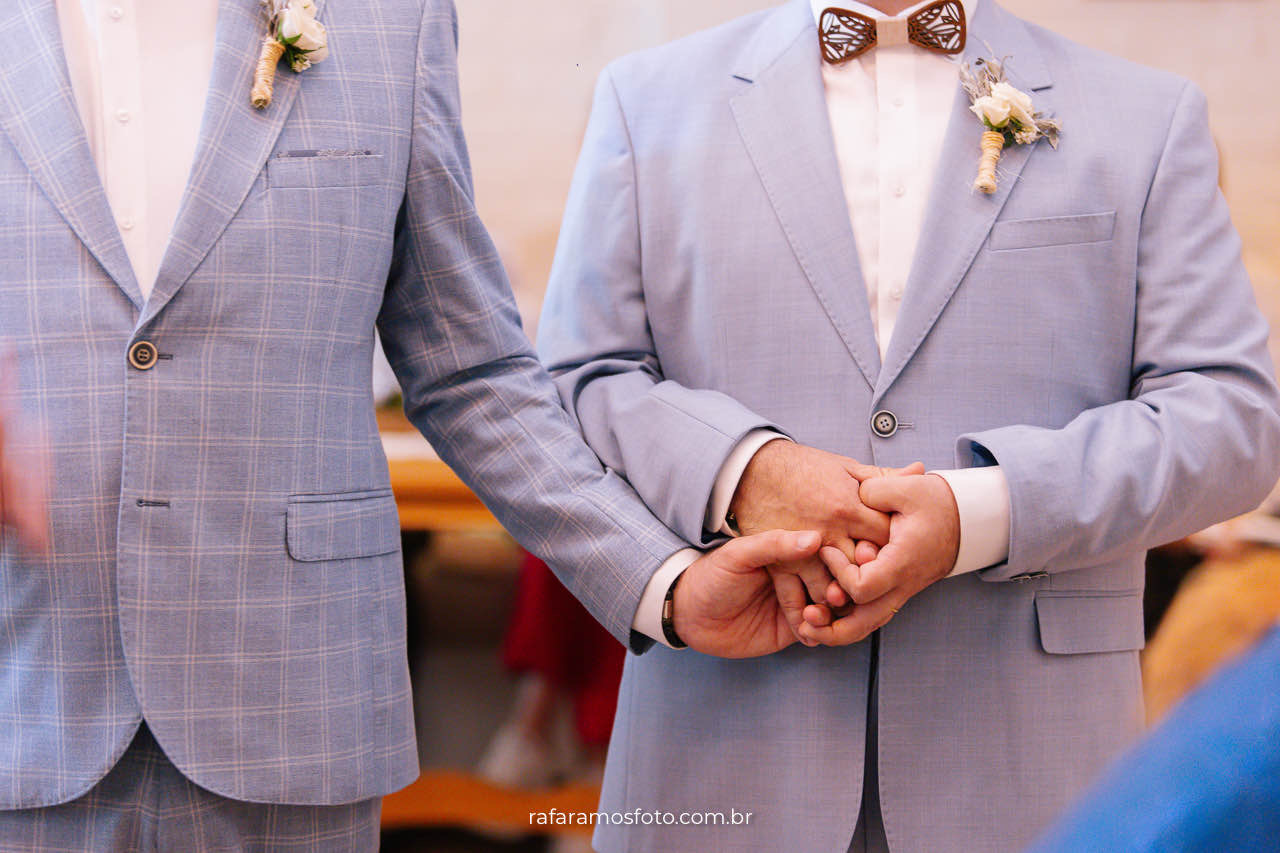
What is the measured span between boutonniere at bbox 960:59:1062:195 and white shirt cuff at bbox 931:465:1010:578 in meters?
0.34

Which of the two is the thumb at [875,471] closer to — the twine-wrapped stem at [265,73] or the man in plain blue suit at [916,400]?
the man in plain blue suit at [916,400]

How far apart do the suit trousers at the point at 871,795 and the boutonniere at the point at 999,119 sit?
21.5 inches

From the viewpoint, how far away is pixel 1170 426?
1312 millimetres

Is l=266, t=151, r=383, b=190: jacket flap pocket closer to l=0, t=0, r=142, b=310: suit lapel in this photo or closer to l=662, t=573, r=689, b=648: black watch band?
l=0, t=0, r=142, b=310: suit lapel

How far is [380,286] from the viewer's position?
4.06 ft

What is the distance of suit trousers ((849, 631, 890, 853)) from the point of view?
137cm

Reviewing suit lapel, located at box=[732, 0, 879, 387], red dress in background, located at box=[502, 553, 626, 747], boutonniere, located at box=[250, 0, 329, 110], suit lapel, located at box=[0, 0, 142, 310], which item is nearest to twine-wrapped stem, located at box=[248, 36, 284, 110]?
boutonniere, located at box=[250, 0, 329, 110]

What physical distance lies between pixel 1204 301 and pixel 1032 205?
215 millimetres

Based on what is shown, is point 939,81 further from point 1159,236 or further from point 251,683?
point 251,683

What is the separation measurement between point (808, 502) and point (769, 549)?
70 millimetres

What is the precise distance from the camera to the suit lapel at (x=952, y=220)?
4.45ft

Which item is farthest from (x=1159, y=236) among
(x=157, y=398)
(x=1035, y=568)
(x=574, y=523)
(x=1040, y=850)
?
(x=1040, y=850)

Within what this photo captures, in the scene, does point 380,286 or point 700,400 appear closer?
point 380,286

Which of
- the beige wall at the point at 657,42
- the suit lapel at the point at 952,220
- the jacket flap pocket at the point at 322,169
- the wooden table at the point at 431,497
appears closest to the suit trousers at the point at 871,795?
the suit lapel at the point at 952,220
